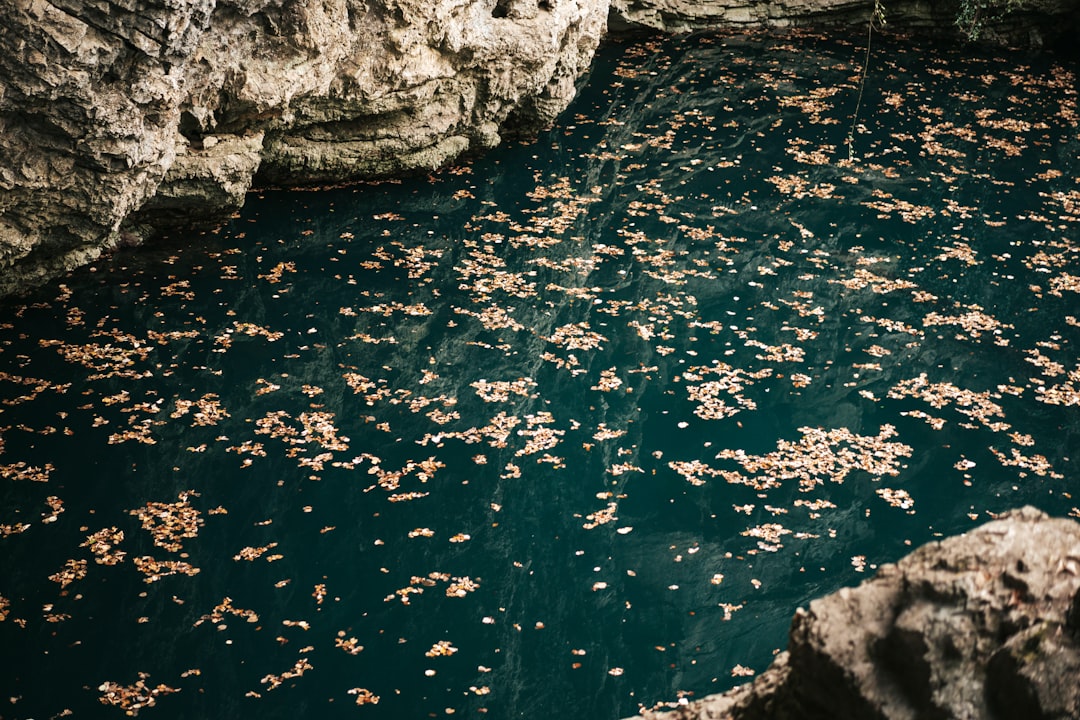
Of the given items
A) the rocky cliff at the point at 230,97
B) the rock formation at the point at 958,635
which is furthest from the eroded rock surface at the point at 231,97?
the rock formation at the point at 958,635

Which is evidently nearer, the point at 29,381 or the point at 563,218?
the point at 29,381

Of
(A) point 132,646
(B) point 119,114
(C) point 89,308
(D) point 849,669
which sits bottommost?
(A) point 132,646

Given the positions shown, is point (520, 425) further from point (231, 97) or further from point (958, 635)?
point (958, 635)

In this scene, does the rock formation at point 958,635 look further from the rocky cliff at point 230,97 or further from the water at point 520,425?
the rocky cliff at point 230,97

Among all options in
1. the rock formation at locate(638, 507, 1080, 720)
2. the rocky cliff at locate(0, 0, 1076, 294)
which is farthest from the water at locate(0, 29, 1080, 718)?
the rock formation at locate(638, 507, 1080, 720)

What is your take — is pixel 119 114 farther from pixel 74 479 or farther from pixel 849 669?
pixel 849 669

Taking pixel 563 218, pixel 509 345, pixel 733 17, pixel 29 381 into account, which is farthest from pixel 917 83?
pixel 29 381

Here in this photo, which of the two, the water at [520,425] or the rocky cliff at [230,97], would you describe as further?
the rocky cliff at [230,97]
